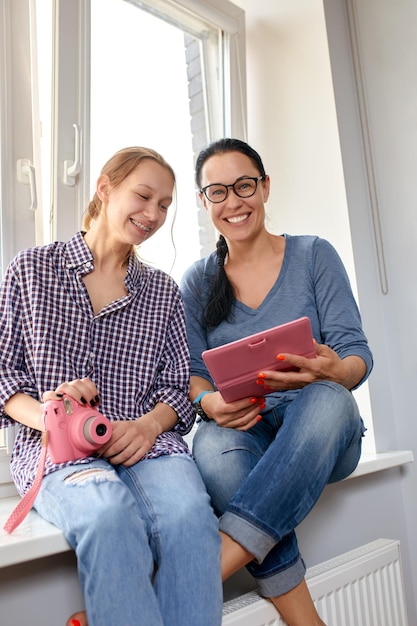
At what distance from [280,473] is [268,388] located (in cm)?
18

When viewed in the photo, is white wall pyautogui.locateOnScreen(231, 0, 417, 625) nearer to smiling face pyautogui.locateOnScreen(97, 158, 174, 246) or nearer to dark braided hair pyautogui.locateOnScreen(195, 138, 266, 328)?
dark braided hair pyautogui.locateOnScreen(195, 138, 266, 328)

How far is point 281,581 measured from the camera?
1.02m

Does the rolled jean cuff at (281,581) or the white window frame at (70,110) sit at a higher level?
the white window frame at (70,110)

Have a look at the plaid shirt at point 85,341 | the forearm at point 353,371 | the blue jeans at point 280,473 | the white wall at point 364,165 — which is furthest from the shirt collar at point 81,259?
the white wall at point 364,165

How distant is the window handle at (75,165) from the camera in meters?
1.43

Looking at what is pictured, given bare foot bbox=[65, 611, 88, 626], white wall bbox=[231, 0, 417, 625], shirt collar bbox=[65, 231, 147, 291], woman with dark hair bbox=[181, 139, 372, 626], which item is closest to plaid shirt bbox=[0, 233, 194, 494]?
shirt collar bbox=[65, 231, 147, 291]

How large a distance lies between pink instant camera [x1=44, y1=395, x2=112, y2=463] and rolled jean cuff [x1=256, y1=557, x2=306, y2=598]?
0.38 m

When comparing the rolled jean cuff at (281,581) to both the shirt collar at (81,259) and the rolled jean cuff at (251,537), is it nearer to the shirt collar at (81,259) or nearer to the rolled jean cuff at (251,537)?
the rolled jean cuff at (251,537)

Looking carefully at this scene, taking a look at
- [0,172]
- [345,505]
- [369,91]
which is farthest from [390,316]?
[0,172]

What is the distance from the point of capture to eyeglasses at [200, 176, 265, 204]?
54.3 inches

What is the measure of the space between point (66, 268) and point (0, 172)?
1.16ft

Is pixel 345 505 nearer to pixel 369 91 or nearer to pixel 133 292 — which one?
pixel 133 292

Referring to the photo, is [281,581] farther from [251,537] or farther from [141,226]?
[141,226]

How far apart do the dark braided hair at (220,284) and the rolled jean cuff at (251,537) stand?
50 cm
